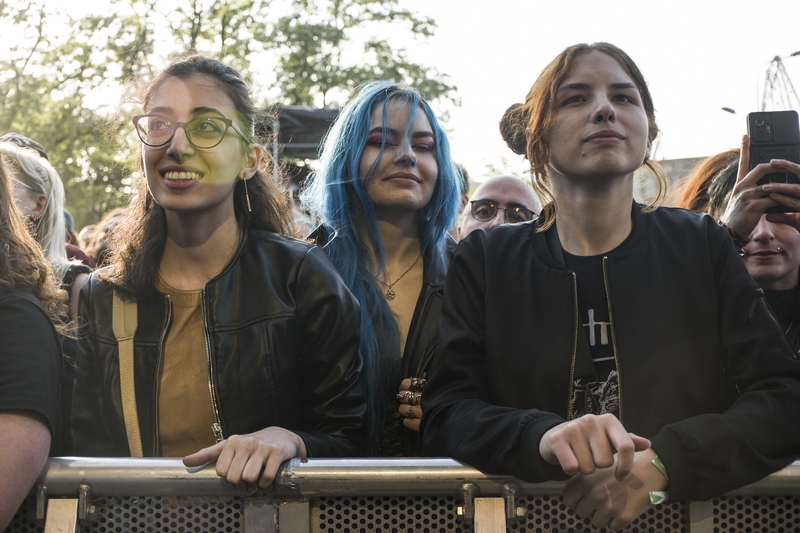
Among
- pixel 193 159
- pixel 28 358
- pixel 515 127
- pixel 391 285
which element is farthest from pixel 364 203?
pixel 28 358

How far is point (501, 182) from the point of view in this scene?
4496 mm

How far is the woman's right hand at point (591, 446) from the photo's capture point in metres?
1.72

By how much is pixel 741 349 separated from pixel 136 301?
5.73ft

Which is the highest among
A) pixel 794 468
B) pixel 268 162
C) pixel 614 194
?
pixel 268 162

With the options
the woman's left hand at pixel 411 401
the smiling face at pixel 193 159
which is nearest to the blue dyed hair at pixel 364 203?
the woman's left hand at pixel 411 401

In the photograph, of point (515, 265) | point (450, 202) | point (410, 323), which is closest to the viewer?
point (515, 265)

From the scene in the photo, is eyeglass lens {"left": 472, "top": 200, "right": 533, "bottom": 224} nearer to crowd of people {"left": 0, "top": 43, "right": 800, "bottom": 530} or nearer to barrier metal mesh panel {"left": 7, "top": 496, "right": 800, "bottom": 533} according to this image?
crowd of people {"left": 0, "top": 43, "right": 800, "bottom": 530}

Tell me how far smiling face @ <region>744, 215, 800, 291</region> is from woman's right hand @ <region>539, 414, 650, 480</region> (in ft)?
5.03

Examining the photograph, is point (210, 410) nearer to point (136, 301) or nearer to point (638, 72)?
point (136, 301)

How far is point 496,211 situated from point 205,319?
221cm

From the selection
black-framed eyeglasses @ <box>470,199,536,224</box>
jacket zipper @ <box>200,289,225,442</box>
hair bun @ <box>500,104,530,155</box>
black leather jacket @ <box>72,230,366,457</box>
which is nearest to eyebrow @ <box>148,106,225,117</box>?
black leather jacket @ <box>72,230,366,457</box>

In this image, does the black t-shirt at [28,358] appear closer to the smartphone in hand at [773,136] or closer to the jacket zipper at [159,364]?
the jacket zipper at [159,364]

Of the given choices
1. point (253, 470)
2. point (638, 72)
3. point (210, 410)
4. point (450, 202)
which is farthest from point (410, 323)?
point (253, 470)

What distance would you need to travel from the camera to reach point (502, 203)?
4375 mm
